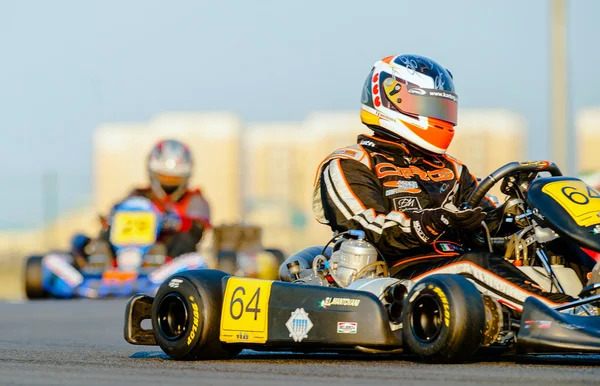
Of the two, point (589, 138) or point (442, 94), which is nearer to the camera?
point (442, 94)

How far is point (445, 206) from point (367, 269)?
1.74 feet

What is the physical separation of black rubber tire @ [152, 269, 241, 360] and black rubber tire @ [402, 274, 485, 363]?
106 cm

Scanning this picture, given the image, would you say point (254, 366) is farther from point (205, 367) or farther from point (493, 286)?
point (493, 286)

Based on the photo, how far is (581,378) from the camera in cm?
479

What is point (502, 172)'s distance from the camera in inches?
237

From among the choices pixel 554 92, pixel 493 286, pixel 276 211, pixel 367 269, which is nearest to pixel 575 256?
pixel 493 286

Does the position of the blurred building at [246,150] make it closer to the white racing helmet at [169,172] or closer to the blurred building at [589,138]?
the blurred building at [589,138]

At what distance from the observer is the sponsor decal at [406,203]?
21.2 ft

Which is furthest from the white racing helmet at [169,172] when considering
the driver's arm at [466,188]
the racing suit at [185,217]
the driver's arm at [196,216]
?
the driver's arm at [466,188]

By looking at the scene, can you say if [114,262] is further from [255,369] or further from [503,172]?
[255,369]

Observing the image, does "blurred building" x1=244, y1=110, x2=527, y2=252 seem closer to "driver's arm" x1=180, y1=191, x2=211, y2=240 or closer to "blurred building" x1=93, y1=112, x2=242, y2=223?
"blurred building" x1=93, y1=112, x2=242, y2=223

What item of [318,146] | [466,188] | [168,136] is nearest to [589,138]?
[318,146]

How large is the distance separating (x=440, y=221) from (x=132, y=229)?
34.1 ft

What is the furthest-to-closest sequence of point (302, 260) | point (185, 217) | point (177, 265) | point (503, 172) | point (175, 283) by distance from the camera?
1. point (185, 217)
2. point (177, 265)
3. point (302, 260)
4. point (175, 283)
5. point (503, 172)
